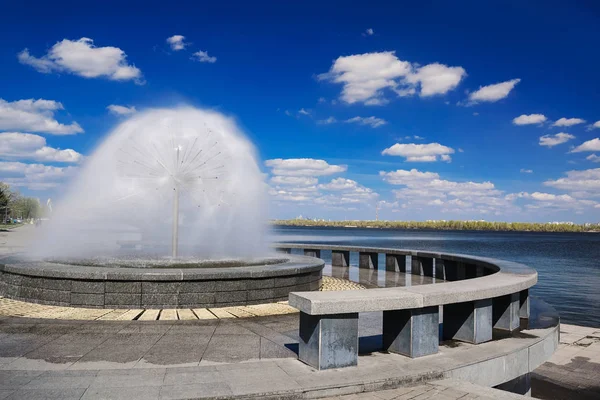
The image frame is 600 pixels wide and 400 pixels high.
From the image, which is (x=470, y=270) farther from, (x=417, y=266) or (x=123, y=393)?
(x=123, y=393)

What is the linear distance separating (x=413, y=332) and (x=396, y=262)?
43.5 ft

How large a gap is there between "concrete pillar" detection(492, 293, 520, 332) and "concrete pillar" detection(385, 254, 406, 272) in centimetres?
1123

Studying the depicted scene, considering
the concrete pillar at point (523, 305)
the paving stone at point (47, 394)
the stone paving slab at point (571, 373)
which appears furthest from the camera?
the concrete pillar at point (523, 305)

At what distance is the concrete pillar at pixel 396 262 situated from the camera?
1912 cm

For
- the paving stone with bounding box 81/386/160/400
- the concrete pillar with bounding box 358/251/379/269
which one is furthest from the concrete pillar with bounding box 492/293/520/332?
the concrete pillar with bounding box 358/251/379/269

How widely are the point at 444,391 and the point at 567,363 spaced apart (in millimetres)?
5319

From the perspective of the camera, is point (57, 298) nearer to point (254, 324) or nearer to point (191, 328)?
point (191, 328)

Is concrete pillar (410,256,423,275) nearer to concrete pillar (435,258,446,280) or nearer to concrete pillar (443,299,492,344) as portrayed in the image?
concrete pillar (435,258,446,280)

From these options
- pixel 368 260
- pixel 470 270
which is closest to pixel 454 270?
pixel 470 270

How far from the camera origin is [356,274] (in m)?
18.2

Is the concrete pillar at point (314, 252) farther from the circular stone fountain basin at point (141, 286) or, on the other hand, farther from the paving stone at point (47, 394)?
the paving stone at point (47, 394)

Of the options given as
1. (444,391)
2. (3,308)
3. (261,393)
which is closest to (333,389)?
(261,393)

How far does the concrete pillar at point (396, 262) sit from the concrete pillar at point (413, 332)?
1298 cm

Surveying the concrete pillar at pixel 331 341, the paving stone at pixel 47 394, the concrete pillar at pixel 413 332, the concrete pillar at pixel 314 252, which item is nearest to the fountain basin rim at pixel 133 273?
the concrete pillar at pixel 331 341
